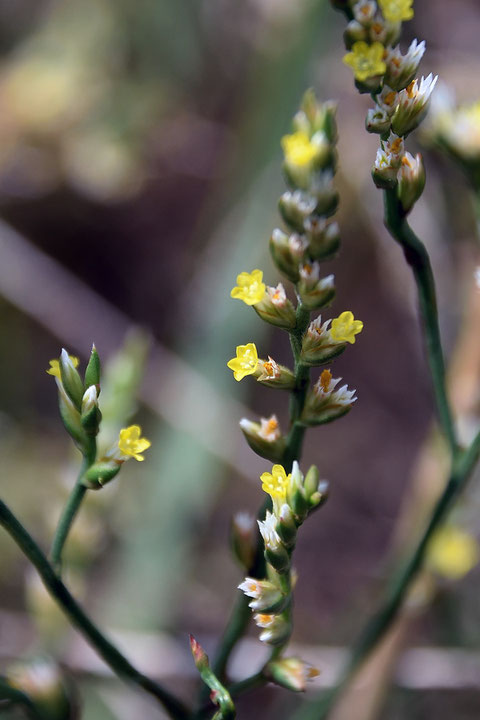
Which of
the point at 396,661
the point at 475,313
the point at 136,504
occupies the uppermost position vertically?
the point at 475,313

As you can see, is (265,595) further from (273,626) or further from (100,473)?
(100,473)

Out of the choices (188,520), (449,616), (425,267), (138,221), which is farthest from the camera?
(138,221)

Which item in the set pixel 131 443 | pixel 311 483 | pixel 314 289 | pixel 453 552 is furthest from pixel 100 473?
pixel 453 552

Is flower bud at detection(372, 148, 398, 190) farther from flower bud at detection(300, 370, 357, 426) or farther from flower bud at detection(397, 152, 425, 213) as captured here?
flower bud at detection(300, 370, 357, 426)

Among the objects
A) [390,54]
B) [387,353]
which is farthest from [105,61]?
[390,54]

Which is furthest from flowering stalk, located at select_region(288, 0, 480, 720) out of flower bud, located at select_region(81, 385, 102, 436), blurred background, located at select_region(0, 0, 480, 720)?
blurred background, located at select_region(0, 0, 480, 720)

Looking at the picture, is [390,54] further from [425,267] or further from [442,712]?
[442,712]
